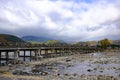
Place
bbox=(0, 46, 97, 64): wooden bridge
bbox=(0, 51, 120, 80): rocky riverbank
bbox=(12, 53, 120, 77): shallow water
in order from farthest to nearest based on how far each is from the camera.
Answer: bbox=(0, 46, 97, 64): wooden bridge, bbox=(12, 53, 120, 77): shallow water, bbox=(0, 51, 120, 80): rocky riverbank

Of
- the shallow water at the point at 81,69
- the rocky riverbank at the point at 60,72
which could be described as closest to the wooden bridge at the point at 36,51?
the rocky riverbank at the point at 60,72

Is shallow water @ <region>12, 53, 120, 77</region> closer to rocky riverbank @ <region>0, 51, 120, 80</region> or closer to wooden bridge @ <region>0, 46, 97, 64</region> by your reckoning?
rocky riverbank @ <region>0, 51, 120, 80</region>

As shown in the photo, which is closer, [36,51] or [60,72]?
[60,72]

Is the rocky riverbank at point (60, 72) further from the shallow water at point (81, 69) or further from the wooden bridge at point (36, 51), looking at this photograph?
the wooden bridge at point (36, 51)

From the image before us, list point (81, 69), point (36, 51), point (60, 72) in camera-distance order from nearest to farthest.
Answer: point (60, 72), point (81, 69), point (36, 51)

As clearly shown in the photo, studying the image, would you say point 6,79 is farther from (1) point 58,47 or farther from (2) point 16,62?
(1) point 58,47

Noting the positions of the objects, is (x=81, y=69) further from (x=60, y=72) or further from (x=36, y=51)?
(x=36, y=51)

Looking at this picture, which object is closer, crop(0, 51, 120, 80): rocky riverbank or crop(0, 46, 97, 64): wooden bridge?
crop(0, 51, 120, 80): rocky riverbank

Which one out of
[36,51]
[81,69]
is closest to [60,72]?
[81,69]

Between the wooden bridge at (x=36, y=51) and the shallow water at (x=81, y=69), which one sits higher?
the wooden bridge at (x=36, y=51)

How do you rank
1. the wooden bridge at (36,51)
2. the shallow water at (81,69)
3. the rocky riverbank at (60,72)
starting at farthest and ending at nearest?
the wooden bridge at (36,51)
the shallow water at (81,69)
the rocky riverbank at (60,72)

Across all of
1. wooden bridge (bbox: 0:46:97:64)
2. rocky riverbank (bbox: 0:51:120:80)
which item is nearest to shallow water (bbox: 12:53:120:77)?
rocky riverbank (bbox: 0:51:120:80)

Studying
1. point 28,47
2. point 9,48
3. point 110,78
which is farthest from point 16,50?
point 110,78

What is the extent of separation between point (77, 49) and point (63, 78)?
359 ft
